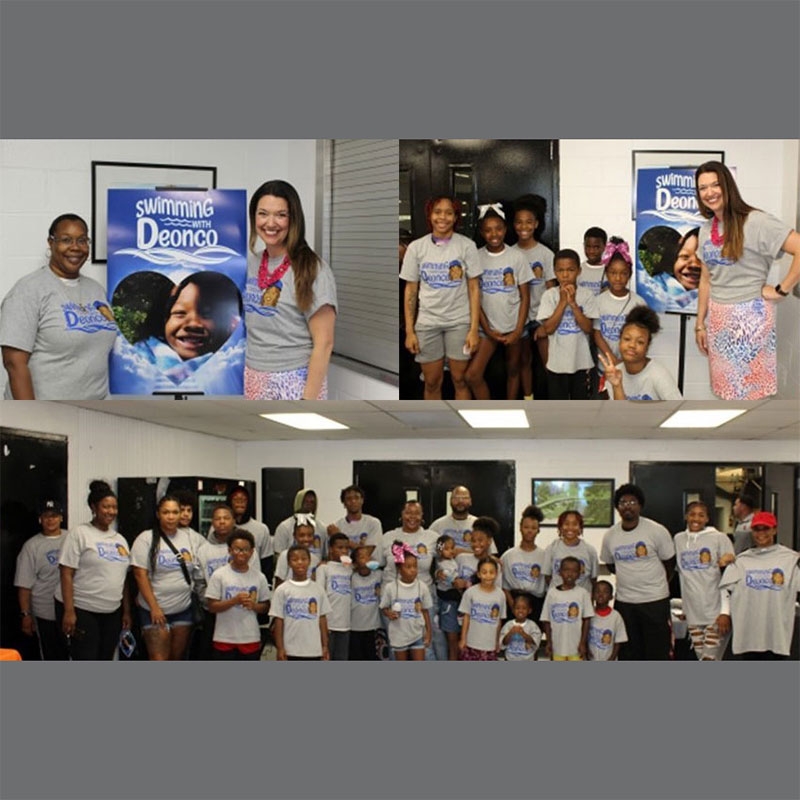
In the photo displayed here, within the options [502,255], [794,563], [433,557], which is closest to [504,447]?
[433,557]

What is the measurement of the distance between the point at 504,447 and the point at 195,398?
4.77ft

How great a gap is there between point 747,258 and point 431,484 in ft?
5.80

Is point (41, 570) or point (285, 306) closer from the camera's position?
point (285, 306)

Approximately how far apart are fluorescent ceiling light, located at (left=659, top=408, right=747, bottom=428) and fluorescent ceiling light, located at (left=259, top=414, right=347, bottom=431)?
1.47 meters

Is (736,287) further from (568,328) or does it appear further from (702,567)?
(702,567)

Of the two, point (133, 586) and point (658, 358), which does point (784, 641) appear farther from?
point (133, 586)

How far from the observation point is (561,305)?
5.29 meters

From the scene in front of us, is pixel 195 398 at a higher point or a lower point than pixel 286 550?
higher

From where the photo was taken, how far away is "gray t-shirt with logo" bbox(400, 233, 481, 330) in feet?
17.3

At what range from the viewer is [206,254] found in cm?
532

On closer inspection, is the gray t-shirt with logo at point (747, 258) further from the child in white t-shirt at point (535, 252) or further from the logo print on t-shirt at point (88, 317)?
the logo print on t-shirt at point (88, 317)

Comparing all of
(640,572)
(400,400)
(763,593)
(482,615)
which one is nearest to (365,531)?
(482,615)

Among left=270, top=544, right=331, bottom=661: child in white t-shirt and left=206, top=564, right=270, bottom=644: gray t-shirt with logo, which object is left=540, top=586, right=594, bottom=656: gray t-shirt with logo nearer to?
left=270, top=544, right=331, bottom=661: child in white t-shirt

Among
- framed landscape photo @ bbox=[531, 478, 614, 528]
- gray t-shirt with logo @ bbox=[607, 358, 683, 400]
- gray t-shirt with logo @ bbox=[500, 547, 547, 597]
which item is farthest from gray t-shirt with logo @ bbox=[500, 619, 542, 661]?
gray t-shirt with logo @ bbox=[607, 358, 683, 400]
